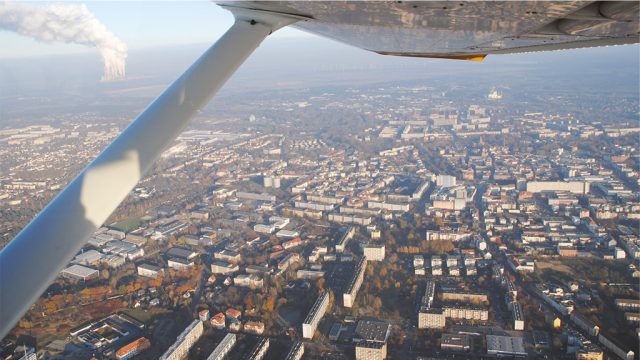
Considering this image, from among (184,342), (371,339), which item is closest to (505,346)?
(371,339)

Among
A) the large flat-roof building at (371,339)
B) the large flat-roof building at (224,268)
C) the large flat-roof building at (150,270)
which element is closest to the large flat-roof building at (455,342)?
the large flat-roof building at (371,339)

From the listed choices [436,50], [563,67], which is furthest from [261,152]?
[563,67]

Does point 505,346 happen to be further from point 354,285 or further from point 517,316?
point 354,285

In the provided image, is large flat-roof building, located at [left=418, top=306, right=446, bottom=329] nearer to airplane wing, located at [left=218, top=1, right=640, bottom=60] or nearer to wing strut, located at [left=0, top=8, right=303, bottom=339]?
airplane wing, located at [left=218, top=1, right=640, bottom=60]

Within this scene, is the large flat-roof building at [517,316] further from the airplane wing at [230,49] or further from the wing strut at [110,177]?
the wing strut at [110,177]

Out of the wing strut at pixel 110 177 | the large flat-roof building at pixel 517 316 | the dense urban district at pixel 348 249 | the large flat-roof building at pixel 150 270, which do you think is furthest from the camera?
the large flat-roof building at pixel 150 270

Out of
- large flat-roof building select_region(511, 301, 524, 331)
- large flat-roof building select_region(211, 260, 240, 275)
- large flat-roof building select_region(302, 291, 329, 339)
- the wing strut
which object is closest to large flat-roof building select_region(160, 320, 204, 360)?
large flat-roof building select_region(302, 291, 329, 339)
